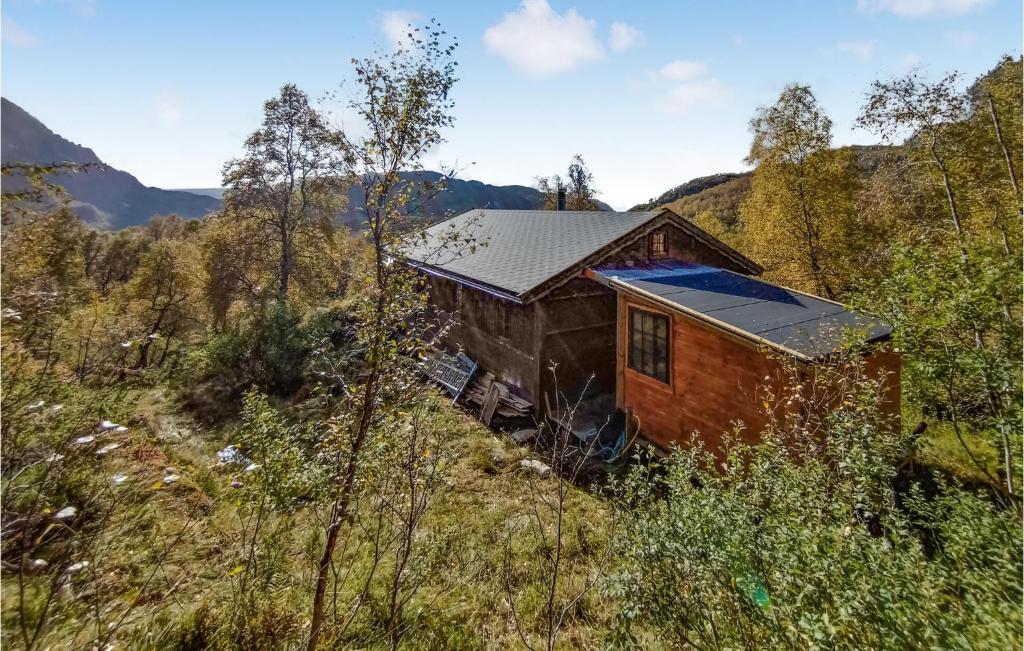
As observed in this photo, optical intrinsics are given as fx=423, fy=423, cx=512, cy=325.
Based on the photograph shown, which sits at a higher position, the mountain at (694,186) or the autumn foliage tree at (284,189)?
the mountain at (694,186)

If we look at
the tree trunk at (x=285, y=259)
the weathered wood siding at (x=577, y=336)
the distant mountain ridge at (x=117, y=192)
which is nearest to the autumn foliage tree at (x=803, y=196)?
the weathered wood siding at (x=577, y=336)

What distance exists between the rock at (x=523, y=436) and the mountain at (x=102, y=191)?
159883 mm

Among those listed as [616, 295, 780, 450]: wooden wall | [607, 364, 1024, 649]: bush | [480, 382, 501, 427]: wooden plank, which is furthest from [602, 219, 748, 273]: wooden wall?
[607, 364, 1024, 649]: bush

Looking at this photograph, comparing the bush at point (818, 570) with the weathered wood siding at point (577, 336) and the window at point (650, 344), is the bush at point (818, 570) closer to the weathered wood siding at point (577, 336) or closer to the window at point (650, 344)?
the window at point (650, 344)

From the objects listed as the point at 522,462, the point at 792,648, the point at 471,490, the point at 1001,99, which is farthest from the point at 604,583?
the point at 1001,99

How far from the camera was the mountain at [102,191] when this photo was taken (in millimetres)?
132625

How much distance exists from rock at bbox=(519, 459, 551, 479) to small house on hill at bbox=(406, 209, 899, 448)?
164 cm

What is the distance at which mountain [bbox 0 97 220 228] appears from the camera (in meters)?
133

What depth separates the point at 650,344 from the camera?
375 inches

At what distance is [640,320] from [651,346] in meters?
0.67

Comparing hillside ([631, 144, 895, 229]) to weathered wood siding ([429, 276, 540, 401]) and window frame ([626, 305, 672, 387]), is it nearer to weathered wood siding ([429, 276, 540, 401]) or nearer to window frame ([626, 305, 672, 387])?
weathered wood siding ([429, 276, 540, 401])

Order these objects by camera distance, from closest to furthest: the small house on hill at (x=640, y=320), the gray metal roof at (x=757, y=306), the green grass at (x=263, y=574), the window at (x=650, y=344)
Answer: the green grass at (x=263, y=574) → the gray metal roof at (x=757, y=306) → the small house on hill at (x=640, y=320) → the window at (x=650, y=344)

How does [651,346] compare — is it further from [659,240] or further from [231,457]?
[231,457]

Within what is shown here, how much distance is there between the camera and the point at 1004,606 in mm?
2350
